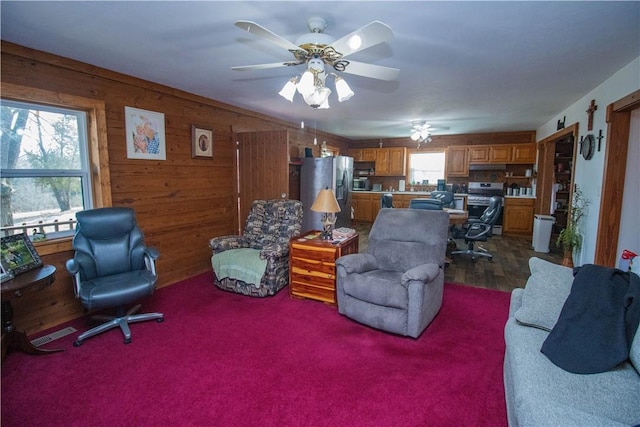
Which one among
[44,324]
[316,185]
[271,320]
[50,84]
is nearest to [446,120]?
[316,185]

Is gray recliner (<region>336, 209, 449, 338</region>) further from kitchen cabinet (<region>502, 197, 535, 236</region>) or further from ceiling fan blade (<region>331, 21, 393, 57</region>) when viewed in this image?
kitchen cabinet (<region>502, 197, 535, 236</region>)

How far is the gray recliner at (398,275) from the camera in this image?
2.51 meters

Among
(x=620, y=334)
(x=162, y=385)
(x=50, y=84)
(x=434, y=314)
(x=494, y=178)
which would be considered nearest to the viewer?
(x=620, y=334)

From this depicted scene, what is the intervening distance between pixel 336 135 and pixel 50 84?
5.88m

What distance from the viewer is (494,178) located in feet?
24.0

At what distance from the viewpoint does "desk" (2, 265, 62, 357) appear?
2.01 meters

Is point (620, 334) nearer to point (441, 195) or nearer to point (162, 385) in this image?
point (162, 385)

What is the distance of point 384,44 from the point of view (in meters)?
2.36

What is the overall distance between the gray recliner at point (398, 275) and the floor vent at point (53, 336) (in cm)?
234

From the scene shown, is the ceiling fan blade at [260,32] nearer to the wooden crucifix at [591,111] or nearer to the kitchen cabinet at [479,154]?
the wooden crucifix at [591,111]

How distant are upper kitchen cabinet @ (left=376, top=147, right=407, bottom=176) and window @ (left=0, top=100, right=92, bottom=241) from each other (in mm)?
6546

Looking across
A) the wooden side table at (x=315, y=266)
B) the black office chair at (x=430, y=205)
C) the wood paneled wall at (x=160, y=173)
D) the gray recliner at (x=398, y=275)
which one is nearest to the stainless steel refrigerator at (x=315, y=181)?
the wood paneled wall at (x=160, y=173)

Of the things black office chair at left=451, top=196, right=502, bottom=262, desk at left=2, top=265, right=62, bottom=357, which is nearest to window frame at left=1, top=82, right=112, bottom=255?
desk at left=2, top=265, right=62, bottom=357

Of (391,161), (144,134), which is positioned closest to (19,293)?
(144,134)
